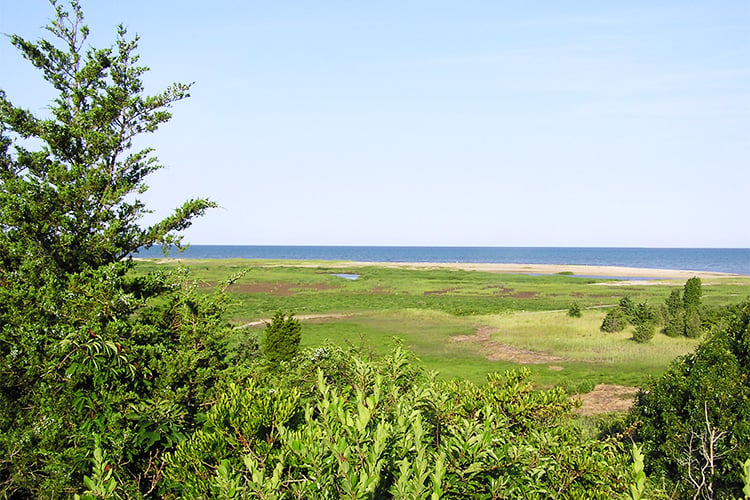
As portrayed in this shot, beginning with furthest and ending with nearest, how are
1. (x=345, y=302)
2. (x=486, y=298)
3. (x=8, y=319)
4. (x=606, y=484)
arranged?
1. (x=486, y=298)
2. (x=345, y=302)
3. (x=8, y=319)
4. (x=606, y=484)

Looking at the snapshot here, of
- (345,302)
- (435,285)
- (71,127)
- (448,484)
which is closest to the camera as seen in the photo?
(448,484)

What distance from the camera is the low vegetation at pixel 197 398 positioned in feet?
11.8

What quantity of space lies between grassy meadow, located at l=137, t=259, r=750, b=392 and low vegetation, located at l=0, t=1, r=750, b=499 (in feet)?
6.08

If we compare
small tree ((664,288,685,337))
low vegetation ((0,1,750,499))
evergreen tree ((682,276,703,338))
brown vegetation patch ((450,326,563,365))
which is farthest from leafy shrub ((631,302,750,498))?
small tree ((664,288,685,337))

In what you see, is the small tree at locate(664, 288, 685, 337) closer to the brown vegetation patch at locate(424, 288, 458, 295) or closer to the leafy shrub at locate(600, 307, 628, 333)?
the leafy shrub at locate(600, 307, 628, 333)

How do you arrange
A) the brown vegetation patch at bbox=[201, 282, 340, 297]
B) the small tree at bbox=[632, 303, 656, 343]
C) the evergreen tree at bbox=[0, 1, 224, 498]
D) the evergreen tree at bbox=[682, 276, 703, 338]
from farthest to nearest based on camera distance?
the brown vegetation patch at bbox=[201, 282, 340, 297] → the evergreen tree at bbox=[682, 276, 703, 338] → the small tree at bbox=[632, 303, 656, 343] → the evergreen tree at bbox=[0, 1, 224, 498]

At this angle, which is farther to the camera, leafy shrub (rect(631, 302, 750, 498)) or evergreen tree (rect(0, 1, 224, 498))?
leafy shrub (rect(631, 302, 750, 498))

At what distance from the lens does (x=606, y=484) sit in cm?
438

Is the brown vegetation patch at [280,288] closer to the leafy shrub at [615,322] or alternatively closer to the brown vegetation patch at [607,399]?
the leafy shrub at [615,322]

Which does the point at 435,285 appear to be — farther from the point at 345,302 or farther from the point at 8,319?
the point at 8,319

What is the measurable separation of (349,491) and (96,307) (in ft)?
20.3

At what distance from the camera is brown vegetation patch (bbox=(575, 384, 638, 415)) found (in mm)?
20109

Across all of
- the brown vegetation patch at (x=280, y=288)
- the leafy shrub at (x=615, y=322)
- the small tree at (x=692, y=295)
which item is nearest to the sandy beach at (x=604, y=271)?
the brown vegetation patch at (x=280, y=288)

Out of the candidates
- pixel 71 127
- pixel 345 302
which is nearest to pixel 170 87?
pixel 71 127
